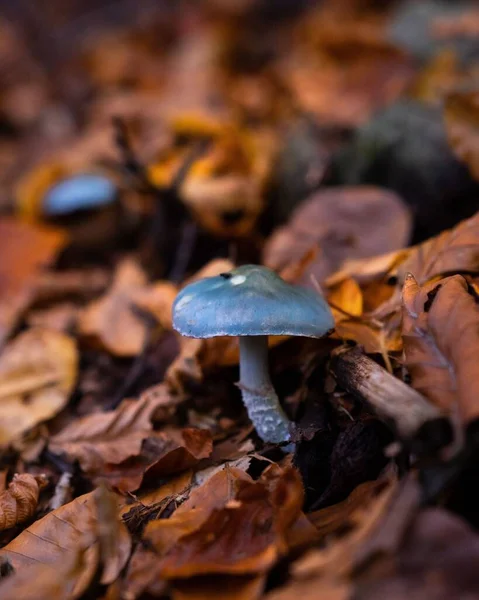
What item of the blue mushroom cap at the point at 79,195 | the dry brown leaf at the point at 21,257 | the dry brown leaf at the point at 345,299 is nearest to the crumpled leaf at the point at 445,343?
the dry brown leaf at the point at 345,299

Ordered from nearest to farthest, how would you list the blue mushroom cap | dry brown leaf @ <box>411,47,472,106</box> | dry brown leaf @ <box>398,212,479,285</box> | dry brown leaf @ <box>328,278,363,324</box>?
dry brown leaf @ <box>398,212,479,285</box>, dry brown leaf @ <box>328,278,363,324</box>, the blue mushroom cap, dry brown leaf @ <box>411,47,472,106</box>

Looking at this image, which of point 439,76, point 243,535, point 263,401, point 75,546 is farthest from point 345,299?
point 439,76

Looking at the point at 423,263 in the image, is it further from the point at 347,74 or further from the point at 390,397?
the point at 347,74

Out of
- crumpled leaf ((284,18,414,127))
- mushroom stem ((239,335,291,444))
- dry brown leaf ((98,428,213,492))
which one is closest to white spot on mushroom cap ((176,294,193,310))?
mushroom stem ((239,335,291,444))

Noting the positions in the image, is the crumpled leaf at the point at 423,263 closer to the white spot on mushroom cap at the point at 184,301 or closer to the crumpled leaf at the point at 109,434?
the white spot on mushroom cap at the point at 184,301

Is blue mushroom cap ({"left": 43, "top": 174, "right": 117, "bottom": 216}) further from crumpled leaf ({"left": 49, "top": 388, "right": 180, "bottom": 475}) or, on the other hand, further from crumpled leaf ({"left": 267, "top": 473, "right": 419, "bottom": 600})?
crumpled leaf ({"left": 267, "top": 473, "right": 419, "bottom": 600})

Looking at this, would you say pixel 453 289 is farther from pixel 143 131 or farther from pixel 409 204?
pixel 143 131

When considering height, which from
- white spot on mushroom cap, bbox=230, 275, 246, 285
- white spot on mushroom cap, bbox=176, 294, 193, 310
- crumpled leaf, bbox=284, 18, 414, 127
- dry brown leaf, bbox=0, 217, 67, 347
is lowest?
dry brown leaf, bbox=0, 217, 67, 347
